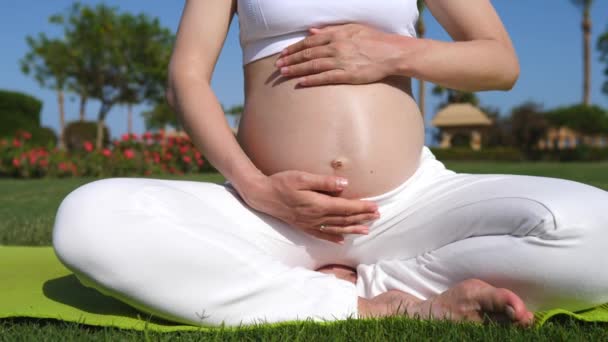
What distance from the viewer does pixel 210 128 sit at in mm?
1937

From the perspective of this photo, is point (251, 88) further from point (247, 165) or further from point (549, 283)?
point (549, 283)

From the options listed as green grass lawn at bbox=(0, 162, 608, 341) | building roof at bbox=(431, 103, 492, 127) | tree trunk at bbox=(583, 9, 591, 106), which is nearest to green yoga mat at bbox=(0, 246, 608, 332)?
green grass lawn at bbox=(0, 162, 608, 341)

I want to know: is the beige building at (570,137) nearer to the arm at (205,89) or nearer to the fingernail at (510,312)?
the arm at (205,89)

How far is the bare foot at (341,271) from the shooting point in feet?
6.90

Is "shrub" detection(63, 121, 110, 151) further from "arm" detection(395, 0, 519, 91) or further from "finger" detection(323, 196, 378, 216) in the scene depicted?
"finger" detection(323, 196, 378, 216)

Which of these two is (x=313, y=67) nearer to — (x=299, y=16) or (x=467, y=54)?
A: (x=299, y=16)

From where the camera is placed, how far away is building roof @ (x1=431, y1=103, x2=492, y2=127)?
42.7 m

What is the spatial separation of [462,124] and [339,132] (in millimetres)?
42938

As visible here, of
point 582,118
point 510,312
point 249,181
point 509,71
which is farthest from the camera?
point 582,118

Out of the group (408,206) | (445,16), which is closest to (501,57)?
(445,16)

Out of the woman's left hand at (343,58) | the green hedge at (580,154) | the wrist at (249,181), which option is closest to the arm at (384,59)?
the woman's left hand at (343,58)

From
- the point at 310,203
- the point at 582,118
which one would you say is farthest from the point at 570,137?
the point at 310,203

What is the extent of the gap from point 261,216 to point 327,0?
0.84 m

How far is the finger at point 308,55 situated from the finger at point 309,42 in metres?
0.03
